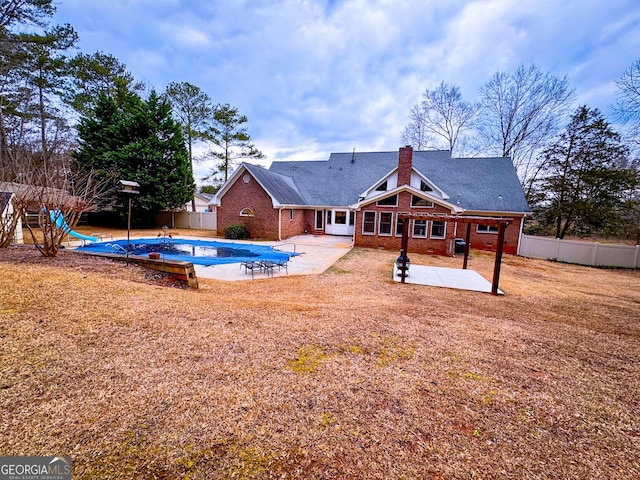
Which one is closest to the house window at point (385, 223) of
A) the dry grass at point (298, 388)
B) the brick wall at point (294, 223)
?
the brick wall at point (294, 223)

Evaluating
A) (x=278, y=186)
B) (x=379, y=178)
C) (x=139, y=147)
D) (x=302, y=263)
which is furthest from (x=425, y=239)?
(x=139, y=147)

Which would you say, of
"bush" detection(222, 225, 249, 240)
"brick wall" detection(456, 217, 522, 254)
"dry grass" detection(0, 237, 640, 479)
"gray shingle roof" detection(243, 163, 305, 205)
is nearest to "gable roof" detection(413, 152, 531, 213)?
"brick wall" detection(456, 217, 522, 254)

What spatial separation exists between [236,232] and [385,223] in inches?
→ 391

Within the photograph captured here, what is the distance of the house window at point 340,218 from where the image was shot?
71.6 ft

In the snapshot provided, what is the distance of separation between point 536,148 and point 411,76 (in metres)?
14.3

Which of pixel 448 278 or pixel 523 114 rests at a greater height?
pixel 523 114

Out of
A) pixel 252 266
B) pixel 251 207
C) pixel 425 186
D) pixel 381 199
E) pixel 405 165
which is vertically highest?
pixel 405 165

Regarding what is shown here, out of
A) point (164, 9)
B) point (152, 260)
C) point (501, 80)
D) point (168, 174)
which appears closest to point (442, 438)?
point (152, 260)

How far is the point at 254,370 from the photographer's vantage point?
3.28 meters

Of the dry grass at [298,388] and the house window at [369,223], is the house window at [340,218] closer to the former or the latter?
the house window at [369,223]

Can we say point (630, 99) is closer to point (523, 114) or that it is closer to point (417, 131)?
point (523, 114)

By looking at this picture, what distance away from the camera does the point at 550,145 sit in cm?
2188

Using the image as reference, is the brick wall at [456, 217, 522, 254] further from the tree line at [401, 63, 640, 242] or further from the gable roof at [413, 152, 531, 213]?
the tree line at [401, 63, 640, 242]

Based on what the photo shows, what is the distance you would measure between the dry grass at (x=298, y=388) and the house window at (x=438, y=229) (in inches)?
387
